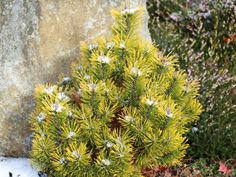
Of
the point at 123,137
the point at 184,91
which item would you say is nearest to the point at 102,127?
the point at 123,137

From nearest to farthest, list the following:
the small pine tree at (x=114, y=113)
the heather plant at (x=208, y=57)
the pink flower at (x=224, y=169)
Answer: the small pine tree at (x=114, y=113), the pink flower at (x=224, y=169), the heather plant at (x=208, y=57)

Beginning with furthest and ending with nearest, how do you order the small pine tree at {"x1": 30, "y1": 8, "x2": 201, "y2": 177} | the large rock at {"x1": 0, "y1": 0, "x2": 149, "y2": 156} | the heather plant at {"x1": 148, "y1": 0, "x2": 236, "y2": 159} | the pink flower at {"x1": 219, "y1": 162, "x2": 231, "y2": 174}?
the heather plant at {"x1": 148, "y1": 0, "x2": 236, "y2": 159}, the pink flower at {"x1": 219, "y1": 162, "x2": 231, "y2": 174}, the large rock at {"x1": 0, "y1": 0, "x2": 149, "y2": 156}, the small pine tree at {"x1": 30, "y1": 8, "x2": 201, "y2": 177}

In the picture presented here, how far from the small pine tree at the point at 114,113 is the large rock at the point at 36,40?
31 cm

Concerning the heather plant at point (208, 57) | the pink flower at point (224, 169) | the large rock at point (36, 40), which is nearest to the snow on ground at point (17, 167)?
the large rock at point (36, 40)

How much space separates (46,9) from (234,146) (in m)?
1.81

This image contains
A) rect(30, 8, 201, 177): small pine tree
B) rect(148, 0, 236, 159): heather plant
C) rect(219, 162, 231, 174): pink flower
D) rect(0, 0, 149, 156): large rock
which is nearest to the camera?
rect(30, 8, 201, 177): small pine tree

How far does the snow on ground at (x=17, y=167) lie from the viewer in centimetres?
380

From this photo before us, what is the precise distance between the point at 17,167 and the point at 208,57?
2.40 metres

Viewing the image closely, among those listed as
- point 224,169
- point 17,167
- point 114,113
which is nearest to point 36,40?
point 114,113

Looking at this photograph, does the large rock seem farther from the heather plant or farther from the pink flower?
the pink flower

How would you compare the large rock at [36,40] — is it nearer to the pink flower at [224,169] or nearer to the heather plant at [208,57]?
the heather plant at [208,57]

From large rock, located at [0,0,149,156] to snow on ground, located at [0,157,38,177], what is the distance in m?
0.24

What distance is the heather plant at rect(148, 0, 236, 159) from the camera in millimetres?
4316

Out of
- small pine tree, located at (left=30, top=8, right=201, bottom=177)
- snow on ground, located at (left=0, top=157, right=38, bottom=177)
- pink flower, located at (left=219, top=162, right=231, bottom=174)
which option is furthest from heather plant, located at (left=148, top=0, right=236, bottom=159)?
snow on ground, located at (left=0, top=157, right=38, bottom=177)
